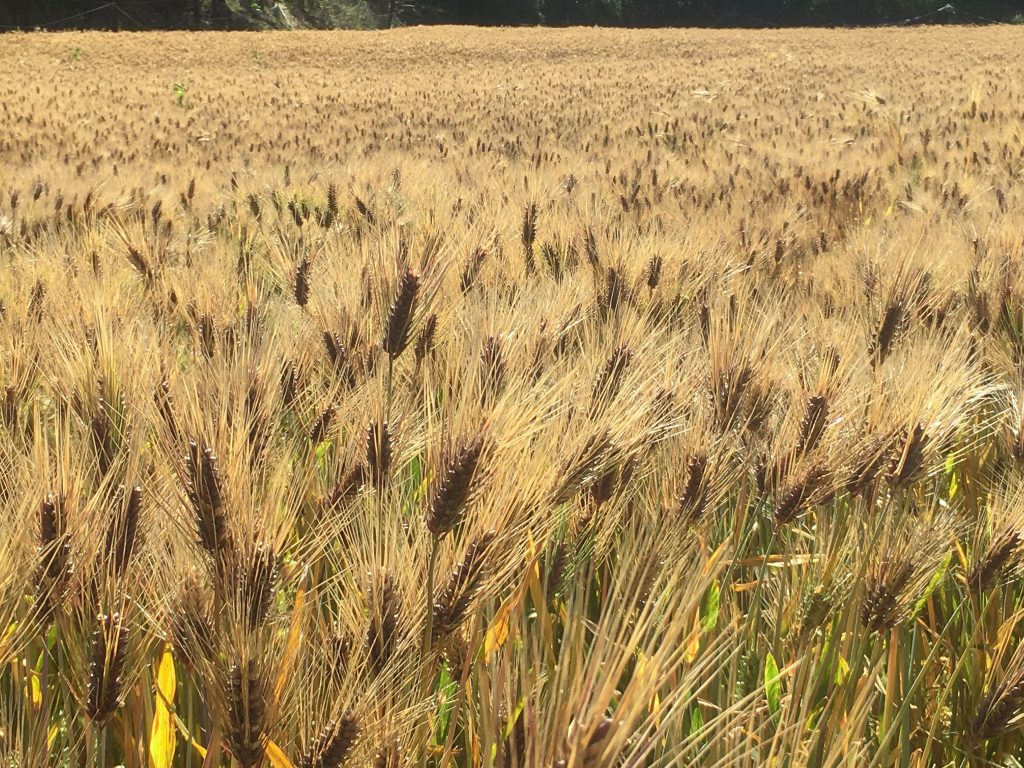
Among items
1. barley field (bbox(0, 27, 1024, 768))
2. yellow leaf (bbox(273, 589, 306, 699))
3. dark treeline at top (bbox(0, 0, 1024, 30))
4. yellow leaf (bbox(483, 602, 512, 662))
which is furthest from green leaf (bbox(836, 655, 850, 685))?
dark treeline at top (bbox(0, 0, 1024, 30))

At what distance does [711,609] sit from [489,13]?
47.8m

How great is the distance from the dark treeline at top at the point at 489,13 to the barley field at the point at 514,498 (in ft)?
118

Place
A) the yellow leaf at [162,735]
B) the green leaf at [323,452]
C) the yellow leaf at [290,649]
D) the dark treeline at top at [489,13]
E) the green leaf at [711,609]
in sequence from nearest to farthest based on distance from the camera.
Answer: the yellow leaf at [290,649] → the yellow leaf at [162,735] → the green leaf at [711,609] → the green leaf at [323,452] → the dark treeline at top at [489,13]

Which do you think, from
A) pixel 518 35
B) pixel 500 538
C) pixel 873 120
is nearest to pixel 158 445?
pixel 500 538

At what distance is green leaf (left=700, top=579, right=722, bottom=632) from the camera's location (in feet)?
3.73

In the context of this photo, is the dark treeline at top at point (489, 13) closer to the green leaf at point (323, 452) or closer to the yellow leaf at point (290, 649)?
the green leaf at point (323, 452)

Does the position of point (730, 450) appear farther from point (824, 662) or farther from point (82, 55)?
point (82, 55)

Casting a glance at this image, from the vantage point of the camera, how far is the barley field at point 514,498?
754mm

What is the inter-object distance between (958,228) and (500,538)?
2.51m

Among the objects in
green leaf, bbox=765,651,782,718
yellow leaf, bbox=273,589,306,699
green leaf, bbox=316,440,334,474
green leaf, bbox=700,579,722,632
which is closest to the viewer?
yellow leaf, bbox=273,589,306,699

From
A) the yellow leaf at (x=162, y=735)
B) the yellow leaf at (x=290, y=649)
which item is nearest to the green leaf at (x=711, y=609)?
the yellow leaf at (x=290, y=649)

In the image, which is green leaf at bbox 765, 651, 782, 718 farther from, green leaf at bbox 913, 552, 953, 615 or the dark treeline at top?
the dark treeline at top

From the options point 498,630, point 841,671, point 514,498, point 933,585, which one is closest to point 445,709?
point 498,630

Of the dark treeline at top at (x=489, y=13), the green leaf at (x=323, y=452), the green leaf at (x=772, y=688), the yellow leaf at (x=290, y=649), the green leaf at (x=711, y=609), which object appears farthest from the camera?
the dark treeline at top at (x=489, y=13)
